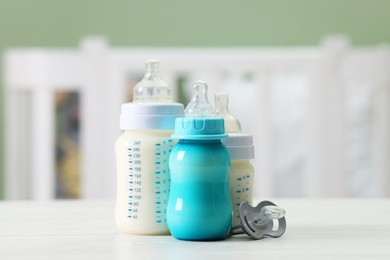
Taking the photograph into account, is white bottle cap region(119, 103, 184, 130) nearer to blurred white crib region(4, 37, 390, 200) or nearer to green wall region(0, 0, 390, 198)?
blurred white crib region(4, 37, 390, 200)

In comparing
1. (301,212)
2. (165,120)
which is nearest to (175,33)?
(301,212)

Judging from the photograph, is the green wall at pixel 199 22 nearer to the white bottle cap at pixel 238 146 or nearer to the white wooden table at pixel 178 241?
the white wooden table at pixel 178 241

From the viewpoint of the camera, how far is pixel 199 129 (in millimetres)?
705

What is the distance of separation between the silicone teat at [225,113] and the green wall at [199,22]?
1.72 metres

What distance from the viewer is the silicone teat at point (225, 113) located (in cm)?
78

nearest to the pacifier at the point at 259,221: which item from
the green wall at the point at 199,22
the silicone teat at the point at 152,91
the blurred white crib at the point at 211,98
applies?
the silicone teat at the point at 152,91

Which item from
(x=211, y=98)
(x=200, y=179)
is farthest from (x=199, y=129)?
(x=211, y=98)

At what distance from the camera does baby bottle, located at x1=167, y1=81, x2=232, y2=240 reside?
706mm

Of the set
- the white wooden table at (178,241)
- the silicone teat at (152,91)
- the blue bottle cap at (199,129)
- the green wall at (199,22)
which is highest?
the green wall at (199,22)

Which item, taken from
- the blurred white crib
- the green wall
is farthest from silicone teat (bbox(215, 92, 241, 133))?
the green wall

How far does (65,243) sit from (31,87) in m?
Result: 1.23

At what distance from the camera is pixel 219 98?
78 cm

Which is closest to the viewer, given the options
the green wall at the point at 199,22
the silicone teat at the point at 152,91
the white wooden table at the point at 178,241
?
the white wooden table at the point at 178,241

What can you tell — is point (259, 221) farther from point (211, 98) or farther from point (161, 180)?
point (211, 98)
